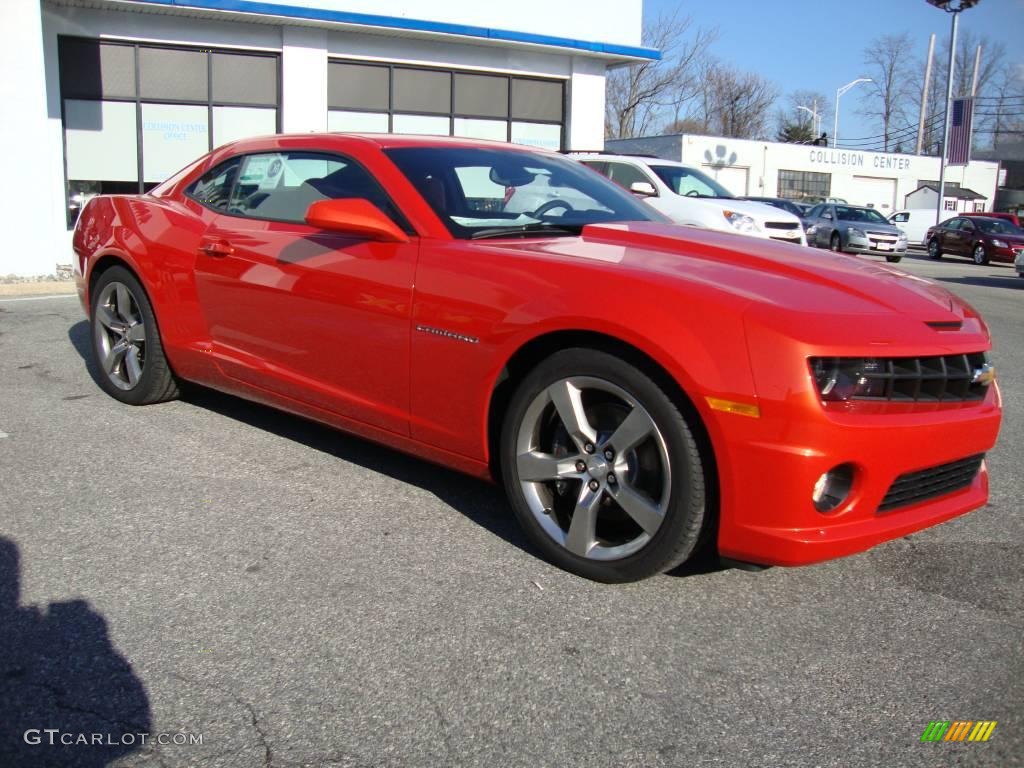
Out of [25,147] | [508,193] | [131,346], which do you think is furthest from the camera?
[25,147]

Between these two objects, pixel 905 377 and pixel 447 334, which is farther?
pixel 447 334

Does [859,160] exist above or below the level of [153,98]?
above

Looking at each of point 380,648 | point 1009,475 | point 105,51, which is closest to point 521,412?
point 380,648

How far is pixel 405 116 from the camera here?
16.5 meters

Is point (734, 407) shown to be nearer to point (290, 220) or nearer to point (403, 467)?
point (403, 467)

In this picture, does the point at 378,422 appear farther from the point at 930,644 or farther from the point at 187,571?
the point at 930,644

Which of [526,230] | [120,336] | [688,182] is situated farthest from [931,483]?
[688,182]

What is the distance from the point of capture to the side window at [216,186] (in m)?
4.79

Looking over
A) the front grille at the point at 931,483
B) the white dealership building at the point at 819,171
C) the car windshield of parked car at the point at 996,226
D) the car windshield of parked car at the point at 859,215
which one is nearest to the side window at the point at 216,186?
the front grille at the point at 931,483

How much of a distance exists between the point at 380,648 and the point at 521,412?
954mm

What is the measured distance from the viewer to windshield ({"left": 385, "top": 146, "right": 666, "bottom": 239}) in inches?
153

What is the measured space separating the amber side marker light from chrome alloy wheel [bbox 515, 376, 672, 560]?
22 centimetres

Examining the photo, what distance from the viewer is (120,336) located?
5340 millimetres

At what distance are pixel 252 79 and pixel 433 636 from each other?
14.1 metres
